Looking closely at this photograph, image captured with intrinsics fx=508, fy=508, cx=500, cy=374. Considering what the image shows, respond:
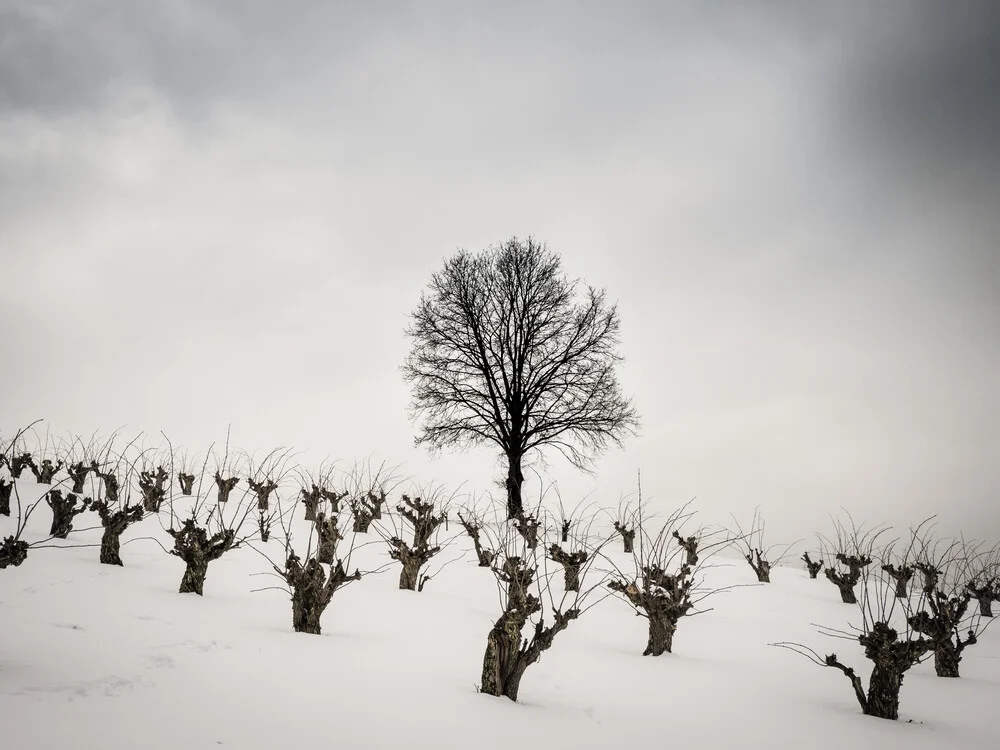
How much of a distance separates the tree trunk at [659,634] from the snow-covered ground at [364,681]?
227 mm

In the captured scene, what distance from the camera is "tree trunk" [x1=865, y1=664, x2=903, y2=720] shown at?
3820mm

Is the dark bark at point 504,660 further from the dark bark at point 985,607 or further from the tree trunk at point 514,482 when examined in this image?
the dark bark at point 985,607

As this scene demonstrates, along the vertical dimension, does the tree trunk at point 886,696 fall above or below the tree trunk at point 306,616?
below

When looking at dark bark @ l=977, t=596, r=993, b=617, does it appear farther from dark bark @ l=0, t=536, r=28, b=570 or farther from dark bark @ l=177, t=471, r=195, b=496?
dark bark @ l=177, t=471, r=195, b=496

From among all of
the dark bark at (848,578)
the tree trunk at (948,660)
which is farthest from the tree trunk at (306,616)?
the dark bark at (848,578)

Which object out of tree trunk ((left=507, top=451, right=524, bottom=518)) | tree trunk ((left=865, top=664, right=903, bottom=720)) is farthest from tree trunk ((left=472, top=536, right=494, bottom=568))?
tree trunk ((left=865, top=664, right=903, bottom=720))

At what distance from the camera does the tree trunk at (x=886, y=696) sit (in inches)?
150

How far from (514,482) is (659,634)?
9105 millimetres

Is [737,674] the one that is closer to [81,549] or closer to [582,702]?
[582,702]

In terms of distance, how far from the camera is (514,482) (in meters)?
14.1

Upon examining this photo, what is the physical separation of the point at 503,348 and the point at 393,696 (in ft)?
42.8

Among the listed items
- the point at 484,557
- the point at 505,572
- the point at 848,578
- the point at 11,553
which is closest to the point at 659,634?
the point at 505,572

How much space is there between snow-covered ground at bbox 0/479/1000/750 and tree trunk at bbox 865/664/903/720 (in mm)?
92

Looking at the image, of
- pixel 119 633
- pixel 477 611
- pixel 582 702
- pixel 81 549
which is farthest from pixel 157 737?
pixel 81 549
